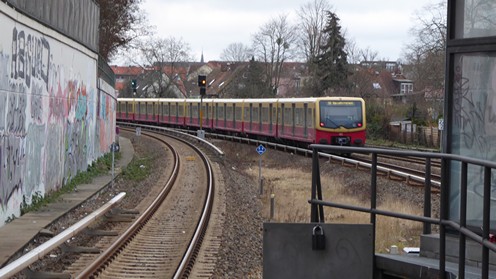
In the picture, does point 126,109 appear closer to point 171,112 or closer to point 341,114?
point 171,112

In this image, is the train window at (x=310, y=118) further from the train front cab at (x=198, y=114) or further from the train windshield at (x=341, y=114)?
the train front cab at (x=198, y=114)

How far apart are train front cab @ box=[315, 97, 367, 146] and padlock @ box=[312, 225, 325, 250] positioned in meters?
28.1

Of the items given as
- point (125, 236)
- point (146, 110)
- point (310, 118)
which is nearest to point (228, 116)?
point (310, 118)

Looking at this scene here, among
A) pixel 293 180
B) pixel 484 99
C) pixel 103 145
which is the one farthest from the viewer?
pixel 103 145

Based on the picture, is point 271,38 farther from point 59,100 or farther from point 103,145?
point 59,100

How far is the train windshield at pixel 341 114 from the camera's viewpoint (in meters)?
35.1

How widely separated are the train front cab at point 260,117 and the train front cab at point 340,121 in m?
6.87

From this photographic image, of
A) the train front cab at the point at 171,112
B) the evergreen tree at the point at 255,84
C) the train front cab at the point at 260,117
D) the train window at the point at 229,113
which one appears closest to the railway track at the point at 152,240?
the train front cab at the point at 260,117

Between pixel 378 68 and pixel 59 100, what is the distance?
102001mm

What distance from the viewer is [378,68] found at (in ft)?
393

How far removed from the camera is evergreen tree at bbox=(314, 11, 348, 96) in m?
73.3

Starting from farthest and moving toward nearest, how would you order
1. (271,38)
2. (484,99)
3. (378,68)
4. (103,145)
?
(378,68)
(271,38)
(103,145)
(484,99)

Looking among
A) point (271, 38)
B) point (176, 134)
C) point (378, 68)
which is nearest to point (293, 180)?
point (176, 134)

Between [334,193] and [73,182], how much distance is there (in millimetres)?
9859
